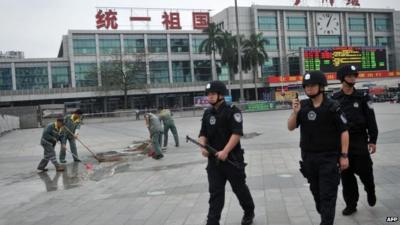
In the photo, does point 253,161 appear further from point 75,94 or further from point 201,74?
point 201,74

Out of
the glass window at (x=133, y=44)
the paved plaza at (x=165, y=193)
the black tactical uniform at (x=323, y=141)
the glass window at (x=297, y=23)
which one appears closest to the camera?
the black tactical uniform at (x=323, y=141)

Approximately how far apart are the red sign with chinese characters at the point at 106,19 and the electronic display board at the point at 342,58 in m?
30.1

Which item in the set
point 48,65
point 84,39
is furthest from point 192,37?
point 48,65

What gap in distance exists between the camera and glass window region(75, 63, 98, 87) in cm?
7075

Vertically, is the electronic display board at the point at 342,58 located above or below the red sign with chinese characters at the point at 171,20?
below

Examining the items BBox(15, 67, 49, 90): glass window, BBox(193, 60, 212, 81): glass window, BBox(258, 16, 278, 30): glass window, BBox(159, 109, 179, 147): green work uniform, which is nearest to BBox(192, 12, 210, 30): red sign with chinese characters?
BBox(193, 60, 212, 81): glass window

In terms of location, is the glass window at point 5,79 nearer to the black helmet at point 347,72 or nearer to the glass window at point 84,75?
the glass window at point 84,75

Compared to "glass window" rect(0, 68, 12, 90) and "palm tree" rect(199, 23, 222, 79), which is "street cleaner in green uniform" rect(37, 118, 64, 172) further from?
"glass window" rect(0, 68, 12, 90)

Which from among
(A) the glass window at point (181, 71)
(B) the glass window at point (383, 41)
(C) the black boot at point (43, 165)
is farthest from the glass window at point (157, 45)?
(C) the black boot at point (43, 165)

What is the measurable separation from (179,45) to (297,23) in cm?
2171

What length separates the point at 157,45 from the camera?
76.2 metres

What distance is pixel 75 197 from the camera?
801 cm

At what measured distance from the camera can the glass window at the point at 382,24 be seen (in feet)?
290

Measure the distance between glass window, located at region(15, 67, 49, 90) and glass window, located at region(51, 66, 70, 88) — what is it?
1.27 metres
